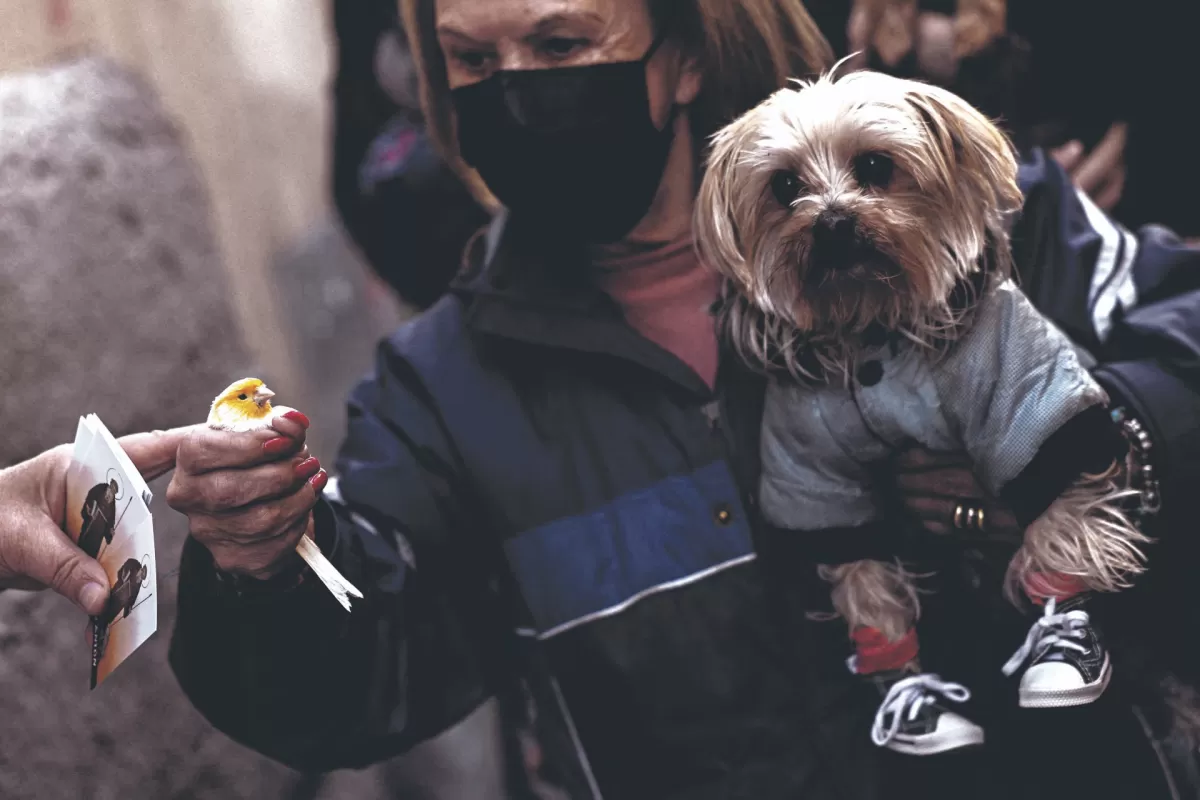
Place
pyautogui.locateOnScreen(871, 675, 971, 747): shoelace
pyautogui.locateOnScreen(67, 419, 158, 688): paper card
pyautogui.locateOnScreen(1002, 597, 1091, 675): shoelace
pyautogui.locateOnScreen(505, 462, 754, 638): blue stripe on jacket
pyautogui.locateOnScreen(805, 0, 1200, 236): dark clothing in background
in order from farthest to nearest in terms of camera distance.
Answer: pyautogui.locateOnScreen(805, 0, 1200, 236): dark clothing in background → pyautogui.locateOnScreen(505, 462, 754, 638): blue stripe on jacket → pyautogui.locateOnScreen(871, 675, 971, 747): shoelace → pyautogui.locateOnScreen(1002, 597, 1091, 675): shoelace → pyautogui.locateOnScreen(67, 419, 158, 688): paper card

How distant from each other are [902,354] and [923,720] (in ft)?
1.58

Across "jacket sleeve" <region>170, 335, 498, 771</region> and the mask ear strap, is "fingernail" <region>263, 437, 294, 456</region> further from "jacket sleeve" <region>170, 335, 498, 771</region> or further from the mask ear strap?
the mask ear strap

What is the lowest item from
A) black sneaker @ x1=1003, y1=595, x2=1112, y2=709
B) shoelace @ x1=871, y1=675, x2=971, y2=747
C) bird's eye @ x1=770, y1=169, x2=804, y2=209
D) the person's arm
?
shoelace @ x1=871, y1=675, x2=971, y2=747

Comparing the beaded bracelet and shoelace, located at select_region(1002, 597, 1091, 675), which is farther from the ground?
the beaded bracelet

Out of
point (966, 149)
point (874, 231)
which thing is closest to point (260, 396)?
point (874, 231)

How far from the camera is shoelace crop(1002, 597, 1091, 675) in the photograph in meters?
1.27

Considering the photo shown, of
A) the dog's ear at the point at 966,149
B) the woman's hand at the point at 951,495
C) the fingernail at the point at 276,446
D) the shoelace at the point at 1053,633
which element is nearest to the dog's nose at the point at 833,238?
the dog's ear at the point at 966,149

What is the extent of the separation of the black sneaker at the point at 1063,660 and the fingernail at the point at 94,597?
1.03 m

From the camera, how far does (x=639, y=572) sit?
1499 millimetres

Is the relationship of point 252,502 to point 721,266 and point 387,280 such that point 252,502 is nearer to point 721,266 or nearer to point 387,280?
point 721,266

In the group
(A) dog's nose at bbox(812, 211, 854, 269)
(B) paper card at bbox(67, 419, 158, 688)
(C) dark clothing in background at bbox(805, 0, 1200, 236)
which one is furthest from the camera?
(C) dark clothing in background at bbox(805, 0, 1200, 236)

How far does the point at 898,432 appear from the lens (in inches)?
50.1

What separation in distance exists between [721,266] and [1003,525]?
1.59 feet

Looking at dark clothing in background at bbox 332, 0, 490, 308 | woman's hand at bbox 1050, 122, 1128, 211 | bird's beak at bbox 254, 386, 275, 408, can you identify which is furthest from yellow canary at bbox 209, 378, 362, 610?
woman's hand at bbox 1050, 122, 1128, 211
